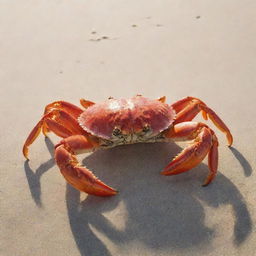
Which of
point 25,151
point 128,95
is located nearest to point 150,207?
point 25,151

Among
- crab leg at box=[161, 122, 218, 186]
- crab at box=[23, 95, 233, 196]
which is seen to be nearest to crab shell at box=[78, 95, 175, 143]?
crab at box=[23, 95, 233, 196]

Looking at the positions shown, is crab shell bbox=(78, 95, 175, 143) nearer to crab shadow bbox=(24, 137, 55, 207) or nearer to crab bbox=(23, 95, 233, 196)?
crab bbox=(23, 95, 233, 196)

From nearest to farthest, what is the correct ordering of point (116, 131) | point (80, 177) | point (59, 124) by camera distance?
point (80, 177) → point (116, 131) → point (59, 124)

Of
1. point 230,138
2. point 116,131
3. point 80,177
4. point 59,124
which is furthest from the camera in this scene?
point 230,138

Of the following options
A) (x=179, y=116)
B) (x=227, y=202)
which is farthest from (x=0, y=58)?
(x=227, y=202)

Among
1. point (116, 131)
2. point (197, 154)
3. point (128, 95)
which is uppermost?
point (116, 131)

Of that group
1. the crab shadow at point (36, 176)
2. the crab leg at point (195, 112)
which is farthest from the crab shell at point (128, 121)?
the crab shadow at point (36, 176)

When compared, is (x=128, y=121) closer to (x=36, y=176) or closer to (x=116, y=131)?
(x=116, y=131)
